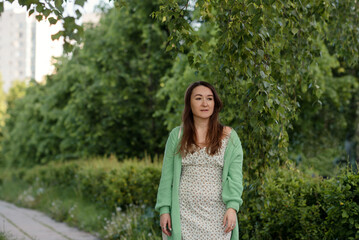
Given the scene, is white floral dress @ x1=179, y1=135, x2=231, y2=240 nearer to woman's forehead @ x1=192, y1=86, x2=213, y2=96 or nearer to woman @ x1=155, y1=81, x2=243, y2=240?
woman @ x1=155, y1=81, x2=243, y2=240

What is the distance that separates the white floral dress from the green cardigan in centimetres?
5

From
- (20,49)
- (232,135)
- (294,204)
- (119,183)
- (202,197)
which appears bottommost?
(119,183)

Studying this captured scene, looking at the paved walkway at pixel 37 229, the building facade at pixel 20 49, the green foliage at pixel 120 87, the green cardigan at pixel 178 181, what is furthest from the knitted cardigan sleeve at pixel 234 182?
the building facade at pixel 20 49

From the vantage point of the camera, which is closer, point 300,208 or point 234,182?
point 234,182

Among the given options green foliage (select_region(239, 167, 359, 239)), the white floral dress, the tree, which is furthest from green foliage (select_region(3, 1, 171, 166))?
the white floral dress

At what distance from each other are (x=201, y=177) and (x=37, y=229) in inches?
253

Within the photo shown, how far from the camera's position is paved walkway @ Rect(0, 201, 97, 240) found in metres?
8.12

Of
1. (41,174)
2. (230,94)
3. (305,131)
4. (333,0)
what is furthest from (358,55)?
(41,174)

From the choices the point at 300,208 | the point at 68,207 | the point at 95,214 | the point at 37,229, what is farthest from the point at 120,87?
the point at 300,208

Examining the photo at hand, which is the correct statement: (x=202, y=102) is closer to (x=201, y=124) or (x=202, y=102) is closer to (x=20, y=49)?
(x=201, y=124)

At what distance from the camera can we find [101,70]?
52.0 feet

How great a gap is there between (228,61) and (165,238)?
191 centimetres

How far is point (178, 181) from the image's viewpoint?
3520mm

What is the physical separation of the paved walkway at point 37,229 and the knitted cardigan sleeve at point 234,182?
4982mm
